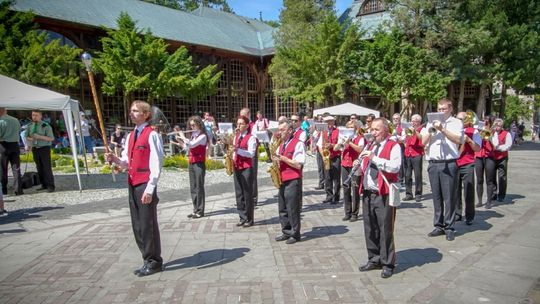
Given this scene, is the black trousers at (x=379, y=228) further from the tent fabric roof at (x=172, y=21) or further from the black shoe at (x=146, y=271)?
the tent fabric roof at (x=172, y=21)

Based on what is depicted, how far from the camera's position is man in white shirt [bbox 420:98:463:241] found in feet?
19.2

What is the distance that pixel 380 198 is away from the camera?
14.7 feet

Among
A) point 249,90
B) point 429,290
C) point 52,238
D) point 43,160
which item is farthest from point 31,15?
point 429,290

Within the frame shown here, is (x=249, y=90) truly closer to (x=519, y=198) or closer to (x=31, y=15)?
(x=31, y=15)

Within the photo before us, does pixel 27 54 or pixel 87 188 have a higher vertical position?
pixel 27 54

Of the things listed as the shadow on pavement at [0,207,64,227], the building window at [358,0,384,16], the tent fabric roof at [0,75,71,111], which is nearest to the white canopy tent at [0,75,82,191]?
the tent fabric roof at [0,75,71,111]

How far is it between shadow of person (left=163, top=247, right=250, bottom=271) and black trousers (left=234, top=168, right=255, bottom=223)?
123 cm

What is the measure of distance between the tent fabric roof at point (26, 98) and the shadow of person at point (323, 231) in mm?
6600

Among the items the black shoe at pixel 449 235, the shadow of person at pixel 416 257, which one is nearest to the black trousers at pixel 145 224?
the shadow of person at pixel 416 257

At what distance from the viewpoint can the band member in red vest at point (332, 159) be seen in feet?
27.4

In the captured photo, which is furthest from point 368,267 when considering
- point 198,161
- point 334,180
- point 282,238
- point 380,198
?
point 334,180

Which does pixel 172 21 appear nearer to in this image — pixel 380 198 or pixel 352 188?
pixel 352 188

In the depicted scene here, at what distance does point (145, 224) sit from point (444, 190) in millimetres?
4323

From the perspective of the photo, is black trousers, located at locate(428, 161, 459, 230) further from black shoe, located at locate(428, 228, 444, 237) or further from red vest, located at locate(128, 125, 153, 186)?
red vest, located at locate(128, 125, 153, 186)
